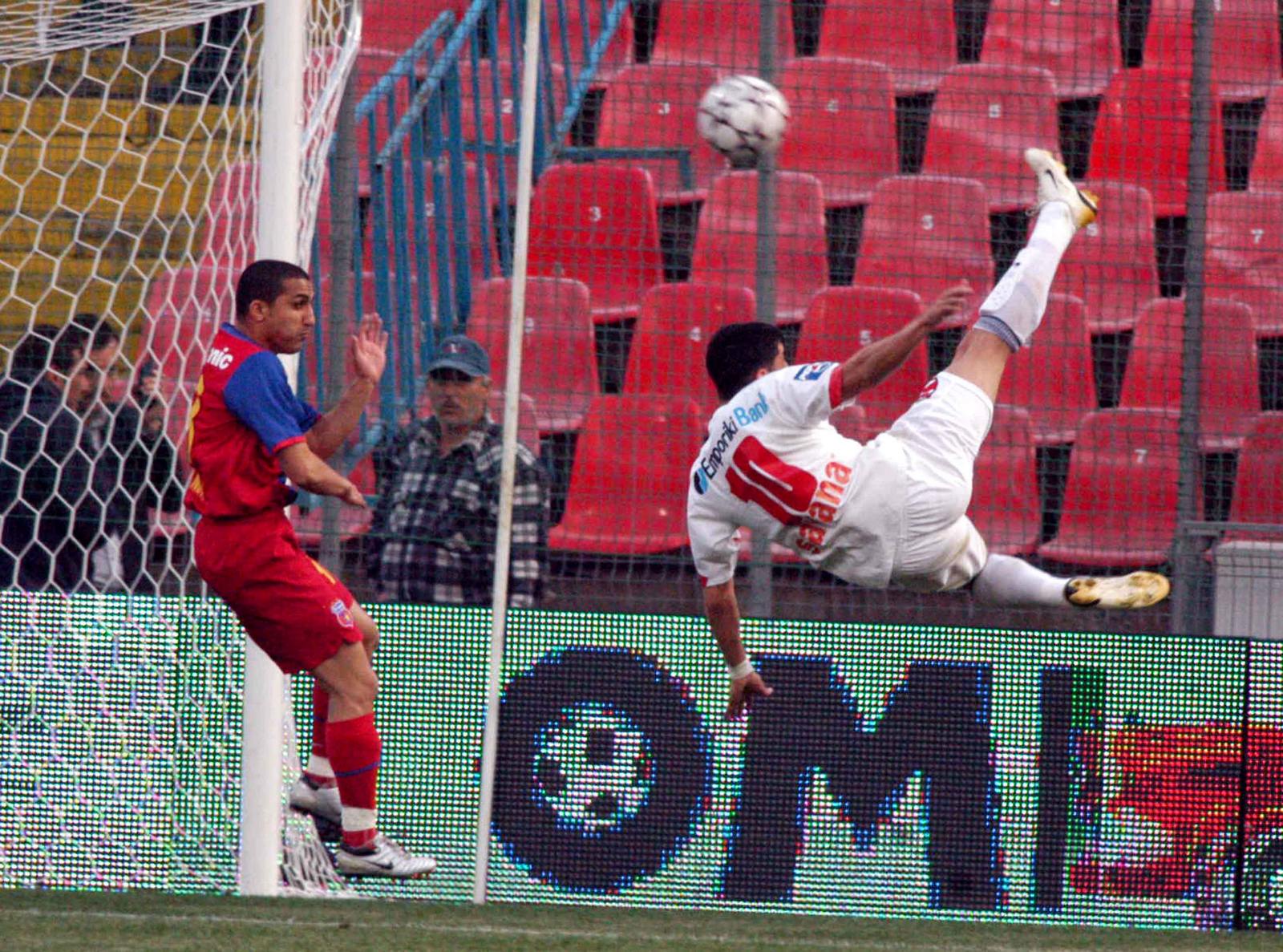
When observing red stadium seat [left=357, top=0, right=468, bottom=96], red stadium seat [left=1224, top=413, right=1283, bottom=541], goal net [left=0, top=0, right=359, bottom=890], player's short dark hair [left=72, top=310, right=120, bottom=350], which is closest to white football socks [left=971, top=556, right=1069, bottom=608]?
red stadium seat [left=1224, top=413, right=1283, bottom=541]

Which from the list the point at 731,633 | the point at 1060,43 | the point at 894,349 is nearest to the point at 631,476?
the point at 731,633

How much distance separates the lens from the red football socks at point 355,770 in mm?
5598

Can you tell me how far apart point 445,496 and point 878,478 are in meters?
2.00

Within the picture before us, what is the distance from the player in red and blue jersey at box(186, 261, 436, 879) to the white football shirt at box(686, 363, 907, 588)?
45.0 inches

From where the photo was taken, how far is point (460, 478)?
714 centimetres

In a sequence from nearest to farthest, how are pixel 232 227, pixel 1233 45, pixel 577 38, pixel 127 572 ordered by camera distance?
pixel 127 572
pixel 232 227
pixel 1233 45
pixel 577 38

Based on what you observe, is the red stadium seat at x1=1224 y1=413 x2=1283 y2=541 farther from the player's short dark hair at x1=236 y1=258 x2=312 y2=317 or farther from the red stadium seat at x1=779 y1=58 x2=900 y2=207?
the player's short dark hair at x1=236 y1=258 x2=312 y2=317

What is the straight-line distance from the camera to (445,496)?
7.12 m

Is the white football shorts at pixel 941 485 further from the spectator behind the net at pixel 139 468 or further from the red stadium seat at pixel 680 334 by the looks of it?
the spectator behind the net at pixel 139 468

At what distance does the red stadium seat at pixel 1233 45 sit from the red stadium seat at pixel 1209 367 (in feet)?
3.30

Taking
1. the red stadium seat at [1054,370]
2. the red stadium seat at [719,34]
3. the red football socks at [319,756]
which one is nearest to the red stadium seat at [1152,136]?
the red stadium seat at [1054,370]

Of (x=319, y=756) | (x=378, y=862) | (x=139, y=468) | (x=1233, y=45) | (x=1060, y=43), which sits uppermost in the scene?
(x=1060, y=43)

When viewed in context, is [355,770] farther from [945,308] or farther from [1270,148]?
[1270,148]

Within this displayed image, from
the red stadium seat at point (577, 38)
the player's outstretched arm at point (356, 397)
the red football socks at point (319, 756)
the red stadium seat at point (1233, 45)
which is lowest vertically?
the red football socks at point (319, 756)
